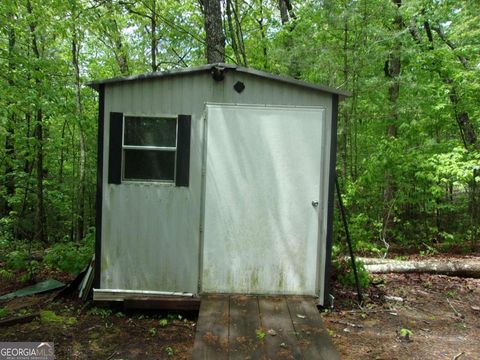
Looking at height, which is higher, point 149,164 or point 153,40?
point 153,40

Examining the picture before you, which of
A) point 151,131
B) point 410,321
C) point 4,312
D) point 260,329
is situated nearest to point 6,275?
point 4,312

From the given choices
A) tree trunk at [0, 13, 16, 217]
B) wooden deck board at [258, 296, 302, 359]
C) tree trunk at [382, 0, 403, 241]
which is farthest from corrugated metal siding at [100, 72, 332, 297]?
tree trunk at [382, 0, 403, 241]

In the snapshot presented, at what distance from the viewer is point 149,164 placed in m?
→ 4.16

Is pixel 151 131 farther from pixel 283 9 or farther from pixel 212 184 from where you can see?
pixel 283 9

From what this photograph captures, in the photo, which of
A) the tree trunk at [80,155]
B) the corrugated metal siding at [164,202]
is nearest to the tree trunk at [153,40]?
the tree trunk at [80,155]

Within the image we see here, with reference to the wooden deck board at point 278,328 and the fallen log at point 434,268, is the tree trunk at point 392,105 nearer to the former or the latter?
the fallen log at point 434,268

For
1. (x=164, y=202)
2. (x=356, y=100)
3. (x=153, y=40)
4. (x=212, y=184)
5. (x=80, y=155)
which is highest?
(x=153, y=40)

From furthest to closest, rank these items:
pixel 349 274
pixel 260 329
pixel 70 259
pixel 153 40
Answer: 1. pixel 153 40
2. pixel 70 259
3. pixel 349 274
4. pixel 260 329

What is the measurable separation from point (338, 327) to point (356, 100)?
4.77m

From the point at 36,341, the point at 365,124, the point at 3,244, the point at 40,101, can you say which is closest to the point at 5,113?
the point at 40,101

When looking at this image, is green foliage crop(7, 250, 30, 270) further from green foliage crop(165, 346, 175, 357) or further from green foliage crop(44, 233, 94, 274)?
green foliage crop(165, 346, 175, 357)

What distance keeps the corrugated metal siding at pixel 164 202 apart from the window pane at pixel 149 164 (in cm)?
11

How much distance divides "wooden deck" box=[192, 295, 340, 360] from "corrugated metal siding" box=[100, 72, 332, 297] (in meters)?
0.64

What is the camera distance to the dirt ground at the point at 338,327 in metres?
3.41
